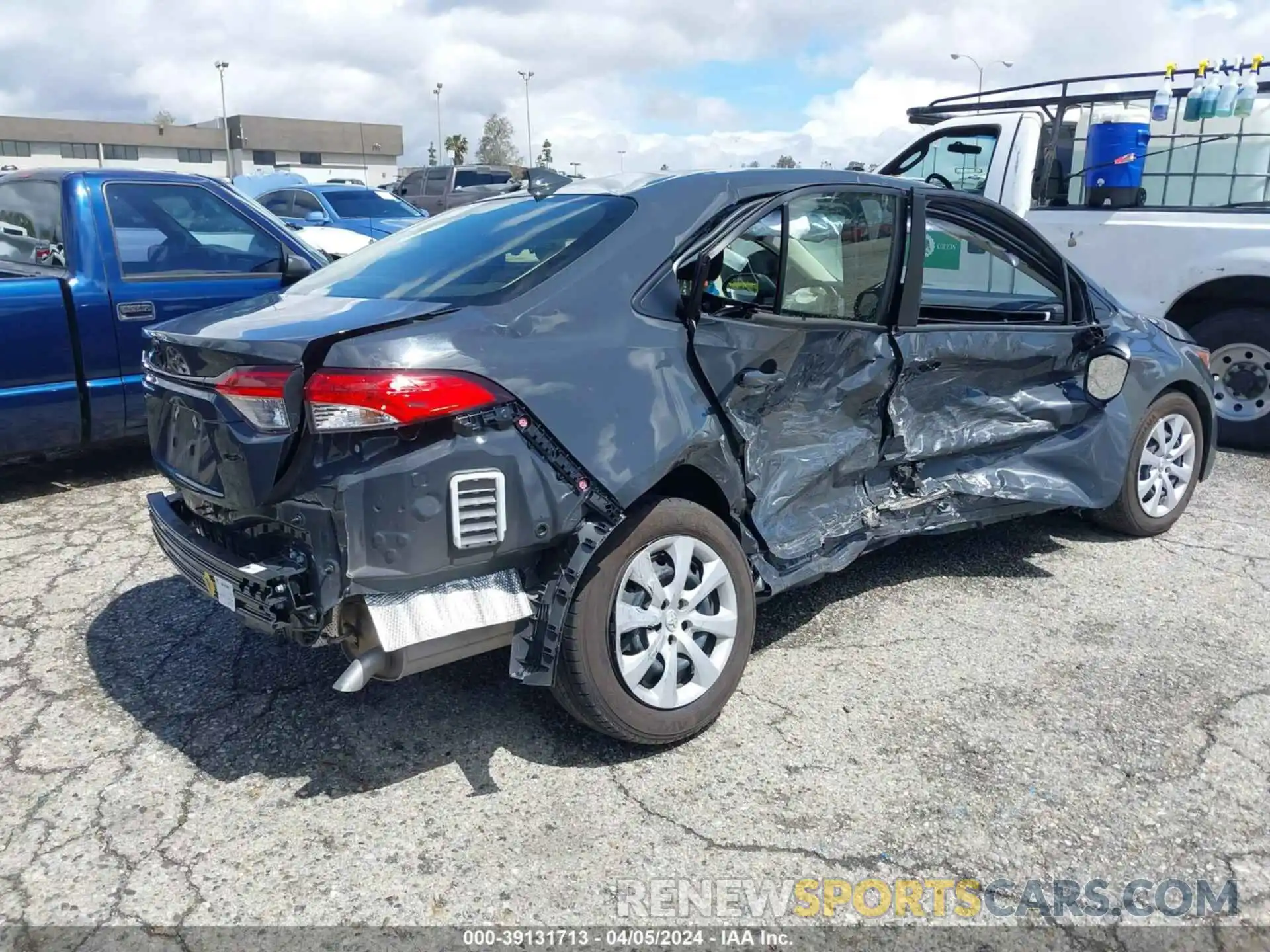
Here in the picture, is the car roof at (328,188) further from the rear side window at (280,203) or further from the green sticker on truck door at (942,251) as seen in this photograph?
the green sticker on truck door at (942,251)

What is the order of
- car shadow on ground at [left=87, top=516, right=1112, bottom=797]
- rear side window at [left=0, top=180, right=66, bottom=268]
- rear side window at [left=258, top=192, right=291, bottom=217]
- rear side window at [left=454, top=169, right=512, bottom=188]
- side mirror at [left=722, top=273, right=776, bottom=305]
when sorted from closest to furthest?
car shadow on ground at [left=87, top=516, right=1112, bottom=797]
side mirror at [left=722, top=273, right=776, bottom=305]
rear side window at [left=0, top=180, right=66, bottom=268]
rear side window at [left=258, top=192, right=291, bottom=217]
rear side window at [left=454, top=169, right=512, bottom=188]

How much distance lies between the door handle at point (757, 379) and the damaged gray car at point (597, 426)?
1 centimetres

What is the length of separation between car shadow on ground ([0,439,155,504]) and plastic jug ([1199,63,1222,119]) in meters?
7.06

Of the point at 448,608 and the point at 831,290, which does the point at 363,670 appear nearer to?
the point at 448,608

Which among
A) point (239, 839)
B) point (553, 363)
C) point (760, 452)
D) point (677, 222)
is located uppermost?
point (677, 222)

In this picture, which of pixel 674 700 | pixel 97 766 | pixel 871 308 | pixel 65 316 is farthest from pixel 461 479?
pixel 65 316

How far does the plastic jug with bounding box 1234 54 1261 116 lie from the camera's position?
21.6 ft

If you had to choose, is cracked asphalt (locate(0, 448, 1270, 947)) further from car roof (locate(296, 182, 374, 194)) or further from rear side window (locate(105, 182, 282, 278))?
car roof (locate(296, 182, 374, 194))

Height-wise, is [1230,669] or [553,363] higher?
[553,363]

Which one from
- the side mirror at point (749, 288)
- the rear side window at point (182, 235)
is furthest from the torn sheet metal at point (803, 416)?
the rear side window at point (182, 235)

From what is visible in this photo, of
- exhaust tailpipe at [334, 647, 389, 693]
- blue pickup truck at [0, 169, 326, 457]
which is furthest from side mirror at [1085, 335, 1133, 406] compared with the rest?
blue pickup truck at [0, 169, 326, 457]

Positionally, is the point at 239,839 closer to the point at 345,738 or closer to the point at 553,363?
the point at 345,738

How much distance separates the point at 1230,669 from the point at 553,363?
2.74m

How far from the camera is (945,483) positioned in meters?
4.11
